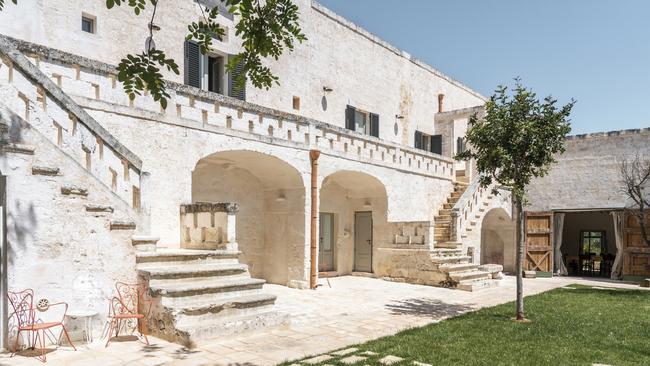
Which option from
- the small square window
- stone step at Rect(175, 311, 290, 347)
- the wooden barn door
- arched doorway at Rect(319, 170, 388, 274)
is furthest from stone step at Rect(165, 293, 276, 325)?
A: the wooden barn door

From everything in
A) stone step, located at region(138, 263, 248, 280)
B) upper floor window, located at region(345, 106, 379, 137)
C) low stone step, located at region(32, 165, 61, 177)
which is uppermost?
upper floor window, located at region(345, 106, 379, 137)

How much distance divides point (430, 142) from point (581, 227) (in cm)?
837

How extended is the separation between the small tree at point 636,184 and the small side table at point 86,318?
16.5 m

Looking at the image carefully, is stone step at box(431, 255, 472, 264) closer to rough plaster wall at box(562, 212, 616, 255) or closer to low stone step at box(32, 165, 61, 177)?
rough plaster wall at box(562, 212, 616, 255)

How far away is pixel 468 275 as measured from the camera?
13.5 m

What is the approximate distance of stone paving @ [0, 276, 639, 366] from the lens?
5.95 m

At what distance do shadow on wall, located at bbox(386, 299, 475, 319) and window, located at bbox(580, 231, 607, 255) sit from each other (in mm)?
14177

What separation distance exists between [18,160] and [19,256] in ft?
3.99

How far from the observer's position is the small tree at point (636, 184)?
53.4 feet

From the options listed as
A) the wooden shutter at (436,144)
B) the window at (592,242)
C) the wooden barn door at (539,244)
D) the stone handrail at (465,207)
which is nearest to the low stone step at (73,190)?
the stone handrail at (465,207)

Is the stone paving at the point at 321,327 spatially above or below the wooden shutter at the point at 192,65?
below

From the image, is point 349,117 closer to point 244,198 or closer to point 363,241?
point 363,241

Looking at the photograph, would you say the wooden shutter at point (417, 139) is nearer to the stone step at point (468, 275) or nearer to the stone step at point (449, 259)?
the stone step at point (449, 259)

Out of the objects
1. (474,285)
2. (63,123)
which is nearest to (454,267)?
(474,285)
